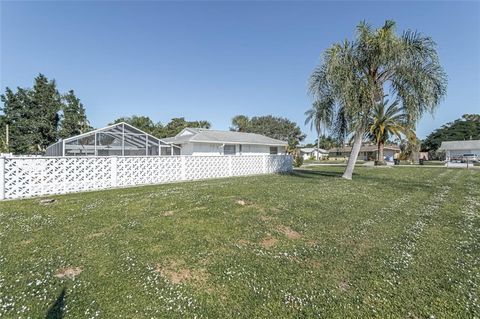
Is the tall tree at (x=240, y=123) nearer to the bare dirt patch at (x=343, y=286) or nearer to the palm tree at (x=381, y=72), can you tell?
the palm tree at (x=381, y=72)

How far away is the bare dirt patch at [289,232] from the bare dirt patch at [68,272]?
11.5ft

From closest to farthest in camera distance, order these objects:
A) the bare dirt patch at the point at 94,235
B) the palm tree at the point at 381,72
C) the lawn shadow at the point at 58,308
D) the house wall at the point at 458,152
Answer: the lawn shadow at the point at 58,308
the bare dirt patch at the point at 94,235
the palm tree at the point at 381,72
the house wall at the point at 458,152

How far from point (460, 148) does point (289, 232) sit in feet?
205

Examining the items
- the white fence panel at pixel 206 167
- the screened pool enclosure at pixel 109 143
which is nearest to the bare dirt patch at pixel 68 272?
the white fence panel at pixel 206 167

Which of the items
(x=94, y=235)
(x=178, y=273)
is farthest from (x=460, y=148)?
(x=94, y=235)

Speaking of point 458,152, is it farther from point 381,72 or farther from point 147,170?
point 147,170

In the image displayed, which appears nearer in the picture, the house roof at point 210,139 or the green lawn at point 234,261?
the green lawn at point 234,261

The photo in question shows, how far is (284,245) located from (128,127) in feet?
47.3

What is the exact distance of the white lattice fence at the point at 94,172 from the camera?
811 centimetres

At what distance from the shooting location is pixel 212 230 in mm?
4871

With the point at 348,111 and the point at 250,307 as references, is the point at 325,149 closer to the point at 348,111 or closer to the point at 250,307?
the point at 348,111

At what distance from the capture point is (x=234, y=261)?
3.75 metres

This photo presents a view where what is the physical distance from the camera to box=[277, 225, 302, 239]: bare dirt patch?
4.76 m

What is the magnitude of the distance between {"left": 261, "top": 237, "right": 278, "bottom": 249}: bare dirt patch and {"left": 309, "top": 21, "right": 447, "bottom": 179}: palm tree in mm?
9762
